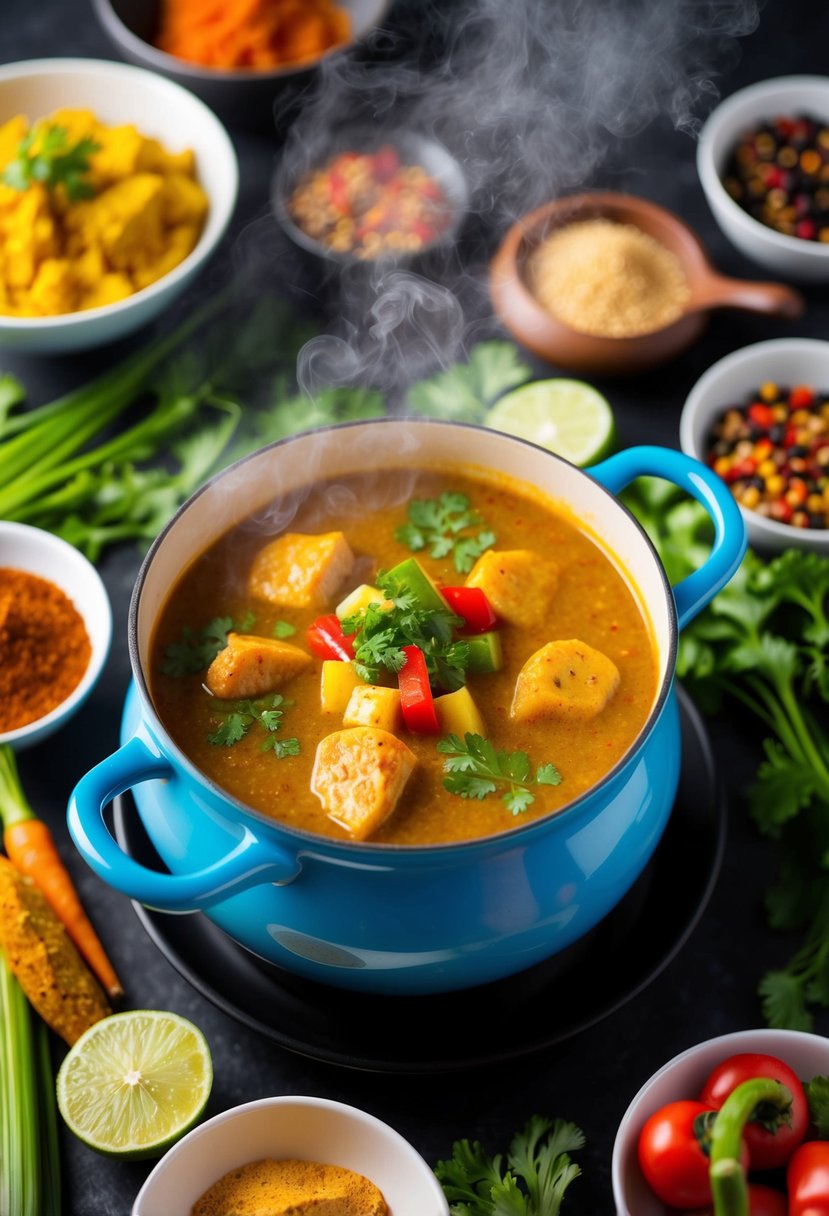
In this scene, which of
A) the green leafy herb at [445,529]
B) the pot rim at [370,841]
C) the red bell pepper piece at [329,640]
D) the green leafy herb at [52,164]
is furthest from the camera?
the green leafy herb at [52,164]

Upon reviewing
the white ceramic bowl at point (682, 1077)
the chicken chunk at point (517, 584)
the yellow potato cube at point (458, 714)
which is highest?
the chicken chunk at point (517, 584)

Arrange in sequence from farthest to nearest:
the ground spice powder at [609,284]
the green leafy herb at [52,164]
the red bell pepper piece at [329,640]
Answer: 1. the ground spice powder at [609,284]
2. the green leafy herb at [52,164]
3. the red bell pepper piece at [329,640]

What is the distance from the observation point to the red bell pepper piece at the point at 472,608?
2.52 meters

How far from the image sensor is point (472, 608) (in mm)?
2521

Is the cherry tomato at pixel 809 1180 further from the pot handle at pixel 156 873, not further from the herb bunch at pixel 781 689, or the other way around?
the pot handle at pixel 156 873

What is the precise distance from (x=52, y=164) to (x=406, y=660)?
2091 millimetres

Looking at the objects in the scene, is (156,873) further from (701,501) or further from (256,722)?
(701,501)

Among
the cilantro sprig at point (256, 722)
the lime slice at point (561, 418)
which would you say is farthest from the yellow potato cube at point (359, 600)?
the lime slice at point (561, 418)

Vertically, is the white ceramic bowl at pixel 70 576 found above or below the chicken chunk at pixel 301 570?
below

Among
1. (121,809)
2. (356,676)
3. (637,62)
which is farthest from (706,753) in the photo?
(637,62)

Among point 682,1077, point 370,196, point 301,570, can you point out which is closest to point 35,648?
point 301,570

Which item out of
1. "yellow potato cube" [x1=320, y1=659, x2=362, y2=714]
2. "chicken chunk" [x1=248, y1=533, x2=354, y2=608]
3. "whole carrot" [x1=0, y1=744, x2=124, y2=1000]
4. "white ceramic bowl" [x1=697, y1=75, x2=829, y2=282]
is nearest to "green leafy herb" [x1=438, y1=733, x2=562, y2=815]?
"yellow potato cube" [x1=320, y1=659, x2=362, y2=714]

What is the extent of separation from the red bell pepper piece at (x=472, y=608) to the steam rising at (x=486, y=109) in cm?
133

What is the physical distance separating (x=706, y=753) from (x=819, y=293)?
2.03m
